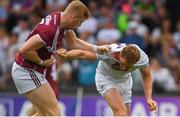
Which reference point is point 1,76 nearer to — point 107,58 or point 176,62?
point 176,62

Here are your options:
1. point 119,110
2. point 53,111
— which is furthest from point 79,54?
point 119,110

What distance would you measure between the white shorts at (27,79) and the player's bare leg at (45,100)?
0.07 m

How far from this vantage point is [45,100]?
379 inches

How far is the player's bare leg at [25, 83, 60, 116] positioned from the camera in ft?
31.6

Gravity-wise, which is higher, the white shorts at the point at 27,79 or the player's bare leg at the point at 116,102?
the white shorts at the point at 27,79

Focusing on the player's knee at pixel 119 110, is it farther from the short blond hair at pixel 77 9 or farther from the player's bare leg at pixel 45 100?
the short blond hair at pixel 77 9

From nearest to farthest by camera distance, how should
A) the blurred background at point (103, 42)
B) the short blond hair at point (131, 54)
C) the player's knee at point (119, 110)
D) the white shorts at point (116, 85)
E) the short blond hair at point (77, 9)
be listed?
the short blond hair at point (77, 9)
the short blond hair at point (131, 54)
the player's knee at point (119, 110)
the white shorts at point (116, 85)
the blurred background at point (103, 42)

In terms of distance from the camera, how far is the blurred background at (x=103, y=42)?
49.7 feet

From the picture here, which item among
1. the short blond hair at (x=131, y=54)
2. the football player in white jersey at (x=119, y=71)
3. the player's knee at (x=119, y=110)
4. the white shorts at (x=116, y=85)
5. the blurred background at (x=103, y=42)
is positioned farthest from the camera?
the blurred background at (x=103, y=42)

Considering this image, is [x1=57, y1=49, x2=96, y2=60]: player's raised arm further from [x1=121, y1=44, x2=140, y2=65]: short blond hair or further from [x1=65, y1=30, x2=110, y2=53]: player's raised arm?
[x1=121, y1=44, x2=140, y2=65]: short blond hair

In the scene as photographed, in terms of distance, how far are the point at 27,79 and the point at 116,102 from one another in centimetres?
133

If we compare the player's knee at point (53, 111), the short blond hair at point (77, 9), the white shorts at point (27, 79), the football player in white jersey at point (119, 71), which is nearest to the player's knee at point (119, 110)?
the football player in white jersey at point (119, 71)

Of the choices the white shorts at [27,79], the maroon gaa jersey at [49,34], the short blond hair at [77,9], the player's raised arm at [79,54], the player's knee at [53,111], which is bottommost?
the player's knee at [53,111]

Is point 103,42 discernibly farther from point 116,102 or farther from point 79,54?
point 79,54
